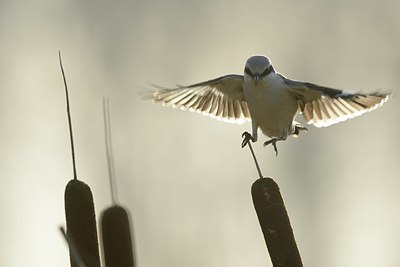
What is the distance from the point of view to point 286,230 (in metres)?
4.63

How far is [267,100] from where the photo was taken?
10.2 meters

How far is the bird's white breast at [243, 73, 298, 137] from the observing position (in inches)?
401

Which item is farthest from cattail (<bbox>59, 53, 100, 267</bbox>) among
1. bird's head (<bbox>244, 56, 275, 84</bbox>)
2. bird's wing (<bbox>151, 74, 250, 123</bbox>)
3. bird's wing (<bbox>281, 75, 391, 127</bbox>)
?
bird's wing (<bbox>151, 74, 250, 123</bbox>)

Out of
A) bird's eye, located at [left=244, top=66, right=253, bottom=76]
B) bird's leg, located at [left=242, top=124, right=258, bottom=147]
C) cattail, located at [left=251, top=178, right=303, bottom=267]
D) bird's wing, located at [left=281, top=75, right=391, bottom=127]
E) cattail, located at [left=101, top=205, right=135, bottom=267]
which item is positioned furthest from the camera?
bird's wing, located at [left=281, top=75, right=391, bottom=127]

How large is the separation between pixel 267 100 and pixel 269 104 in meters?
0.05

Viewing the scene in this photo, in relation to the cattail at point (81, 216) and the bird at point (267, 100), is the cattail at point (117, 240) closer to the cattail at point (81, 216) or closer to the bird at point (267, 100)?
the cattail at point (81, 216)

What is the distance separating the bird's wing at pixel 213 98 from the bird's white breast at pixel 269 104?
82cm

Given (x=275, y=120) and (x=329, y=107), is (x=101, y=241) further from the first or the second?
(x=329, y=107)

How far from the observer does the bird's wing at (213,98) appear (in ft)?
37.2

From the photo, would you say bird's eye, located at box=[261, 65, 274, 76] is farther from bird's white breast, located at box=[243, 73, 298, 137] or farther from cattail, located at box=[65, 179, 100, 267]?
cattail, located at box=[65, 179, 100, 267]

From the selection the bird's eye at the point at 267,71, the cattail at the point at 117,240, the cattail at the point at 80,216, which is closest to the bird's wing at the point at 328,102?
the bird's eye at the point at 267,71

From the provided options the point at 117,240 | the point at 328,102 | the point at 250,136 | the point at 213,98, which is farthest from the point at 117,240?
the point at 213,98

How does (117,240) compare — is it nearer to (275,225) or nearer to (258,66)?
(275,225)

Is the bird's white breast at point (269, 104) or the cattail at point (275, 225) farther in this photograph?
the bird's white breast at point (269, 104)
